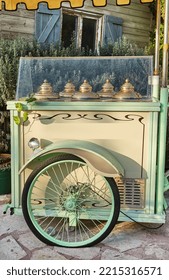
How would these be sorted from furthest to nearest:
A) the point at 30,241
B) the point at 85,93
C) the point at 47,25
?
the point at 47,25
the point at 85,93
the point at 30,241

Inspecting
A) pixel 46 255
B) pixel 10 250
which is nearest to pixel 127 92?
pixel 46 255

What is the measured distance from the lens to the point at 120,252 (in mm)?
2428

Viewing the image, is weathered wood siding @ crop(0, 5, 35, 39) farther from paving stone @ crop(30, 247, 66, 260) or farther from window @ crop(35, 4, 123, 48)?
paving stone @ crop(30, 247, 66, 260)

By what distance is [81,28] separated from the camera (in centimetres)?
680

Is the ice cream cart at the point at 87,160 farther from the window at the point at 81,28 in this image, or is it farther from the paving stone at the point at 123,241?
the window at the point at 81,28

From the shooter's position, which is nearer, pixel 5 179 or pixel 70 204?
pixel 70 204

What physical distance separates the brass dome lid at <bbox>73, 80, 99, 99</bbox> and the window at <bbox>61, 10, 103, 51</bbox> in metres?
4.15

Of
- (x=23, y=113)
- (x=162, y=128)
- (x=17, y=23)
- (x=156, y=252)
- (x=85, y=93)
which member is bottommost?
(x=156, y=252)

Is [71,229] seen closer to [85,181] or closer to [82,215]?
[82,215]

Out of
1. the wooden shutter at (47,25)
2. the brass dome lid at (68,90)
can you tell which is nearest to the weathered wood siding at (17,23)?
the wooden shutter at (47,25)

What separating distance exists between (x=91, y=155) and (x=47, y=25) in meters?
4.58

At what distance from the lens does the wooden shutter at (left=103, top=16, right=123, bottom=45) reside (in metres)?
6.88

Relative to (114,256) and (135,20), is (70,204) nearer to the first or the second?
(114,256)

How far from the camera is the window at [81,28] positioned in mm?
6691
